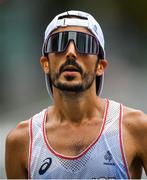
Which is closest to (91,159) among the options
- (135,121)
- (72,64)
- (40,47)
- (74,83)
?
(135,121)

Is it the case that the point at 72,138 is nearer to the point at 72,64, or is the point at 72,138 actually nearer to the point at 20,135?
the point at 20,135

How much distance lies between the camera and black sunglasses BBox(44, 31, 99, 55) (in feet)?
15.9

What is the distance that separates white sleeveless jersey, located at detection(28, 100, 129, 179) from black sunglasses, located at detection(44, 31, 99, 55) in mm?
435

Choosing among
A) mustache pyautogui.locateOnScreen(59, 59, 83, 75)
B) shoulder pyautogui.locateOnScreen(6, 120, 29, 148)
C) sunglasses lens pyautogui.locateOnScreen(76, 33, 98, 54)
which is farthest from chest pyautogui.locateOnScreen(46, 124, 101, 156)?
sunglasses lens pyautogui.locateOnScreen(76, 33, 98, 54)

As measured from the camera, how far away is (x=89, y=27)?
4.96 m

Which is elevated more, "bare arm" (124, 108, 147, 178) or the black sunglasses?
the black sunglasses

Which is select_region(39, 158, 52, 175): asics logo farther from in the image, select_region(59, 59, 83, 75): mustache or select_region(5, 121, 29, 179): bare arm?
select_region(59, 59, 83, 75): mustache

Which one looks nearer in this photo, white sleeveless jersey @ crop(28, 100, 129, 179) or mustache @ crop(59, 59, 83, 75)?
white sleeveless jersey @ crop(28, 100, 129, 179)

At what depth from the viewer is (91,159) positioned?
4641 mm

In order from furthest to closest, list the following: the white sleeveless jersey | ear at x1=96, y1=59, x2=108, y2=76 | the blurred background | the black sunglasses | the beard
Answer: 1. the blurred background
2. ear at x1=96, y1=59, x2=108, y2=76
3. the black sunglasses
4. the beard
5. the white sleeveless jersey

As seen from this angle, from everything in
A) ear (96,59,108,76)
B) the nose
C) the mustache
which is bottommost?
ear (96,59,108,76)

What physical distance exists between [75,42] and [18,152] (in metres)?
0.82

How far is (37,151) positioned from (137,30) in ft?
21.7

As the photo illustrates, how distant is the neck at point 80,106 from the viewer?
16.0 ft
